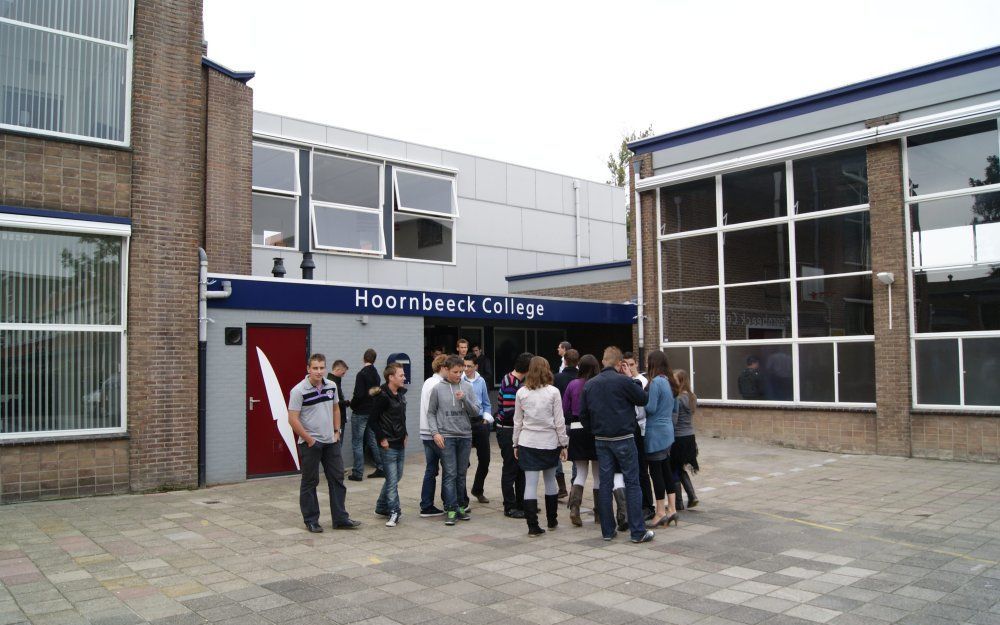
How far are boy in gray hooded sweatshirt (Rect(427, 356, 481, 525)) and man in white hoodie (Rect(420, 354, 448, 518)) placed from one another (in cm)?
7

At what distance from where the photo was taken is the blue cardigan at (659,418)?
305 inches

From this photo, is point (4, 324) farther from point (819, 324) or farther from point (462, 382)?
point (819, 324)

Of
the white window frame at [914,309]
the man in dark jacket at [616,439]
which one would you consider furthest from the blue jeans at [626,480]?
the white window frame at [914,309]

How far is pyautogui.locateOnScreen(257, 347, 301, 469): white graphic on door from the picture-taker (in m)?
11.3

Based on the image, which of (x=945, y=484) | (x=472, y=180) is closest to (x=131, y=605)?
(x=945, y=484)

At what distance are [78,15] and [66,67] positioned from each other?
73 centimetres

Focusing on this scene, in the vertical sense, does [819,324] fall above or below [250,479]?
above

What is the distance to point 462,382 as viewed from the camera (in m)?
8.43

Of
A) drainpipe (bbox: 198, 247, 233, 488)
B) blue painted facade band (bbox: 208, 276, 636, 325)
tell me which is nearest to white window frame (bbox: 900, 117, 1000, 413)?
blue painted facade band (bbox: 208, 276, 636, 325)

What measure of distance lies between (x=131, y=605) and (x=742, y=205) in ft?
46.2

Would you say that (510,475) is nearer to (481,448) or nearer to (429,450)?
(481,448)

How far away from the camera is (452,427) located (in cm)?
813

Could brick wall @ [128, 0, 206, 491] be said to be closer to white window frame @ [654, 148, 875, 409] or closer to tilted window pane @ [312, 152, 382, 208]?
tilted window pane @ [312, 152, 382, 208]

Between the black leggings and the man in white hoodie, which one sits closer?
the black leggings
